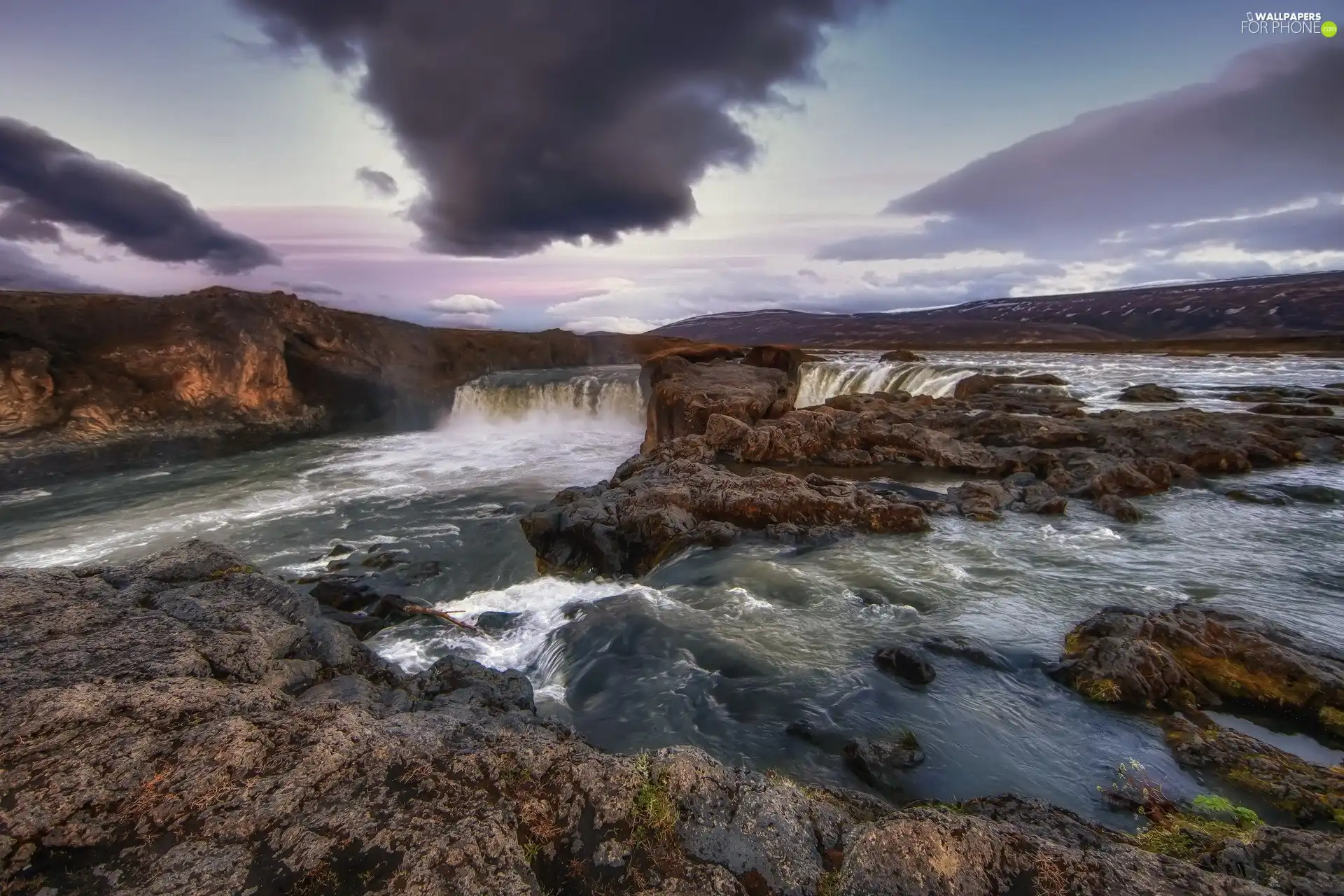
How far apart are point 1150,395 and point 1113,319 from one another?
123 metres

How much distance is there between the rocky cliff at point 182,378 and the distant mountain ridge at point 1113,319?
41.9 meters

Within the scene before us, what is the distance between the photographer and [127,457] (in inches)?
921

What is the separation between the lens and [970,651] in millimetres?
7707

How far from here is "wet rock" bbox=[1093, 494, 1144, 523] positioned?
12.1 metres

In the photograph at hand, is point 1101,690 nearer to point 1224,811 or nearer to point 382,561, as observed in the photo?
point 1224,811

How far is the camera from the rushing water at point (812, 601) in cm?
618

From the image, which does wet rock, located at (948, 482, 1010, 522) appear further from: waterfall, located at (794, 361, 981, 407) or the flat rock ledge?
waterfall, located at (794, 361, 981, 407)

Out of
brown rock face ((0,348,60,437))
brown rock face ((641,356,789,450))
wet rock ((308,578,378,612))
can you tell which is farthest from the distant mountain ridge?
wet rock ((308,578,378,612))

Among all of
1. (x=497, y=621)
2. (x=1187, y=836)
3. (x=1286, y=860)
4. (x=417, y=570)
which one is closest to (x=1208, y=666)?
(x=1187, y=836)

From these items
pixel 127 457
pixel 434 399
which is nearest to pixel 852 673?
pixel 127 457

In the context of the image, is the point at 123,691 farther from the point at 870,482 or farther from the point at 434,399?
the point at 434,399

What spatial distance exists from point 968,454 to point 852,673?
11797 millimetres

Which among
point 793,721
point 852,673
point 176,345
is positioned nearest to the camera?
point 793,721

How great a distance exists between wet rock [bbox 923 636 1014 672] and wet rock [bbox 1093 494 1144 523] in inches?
273
